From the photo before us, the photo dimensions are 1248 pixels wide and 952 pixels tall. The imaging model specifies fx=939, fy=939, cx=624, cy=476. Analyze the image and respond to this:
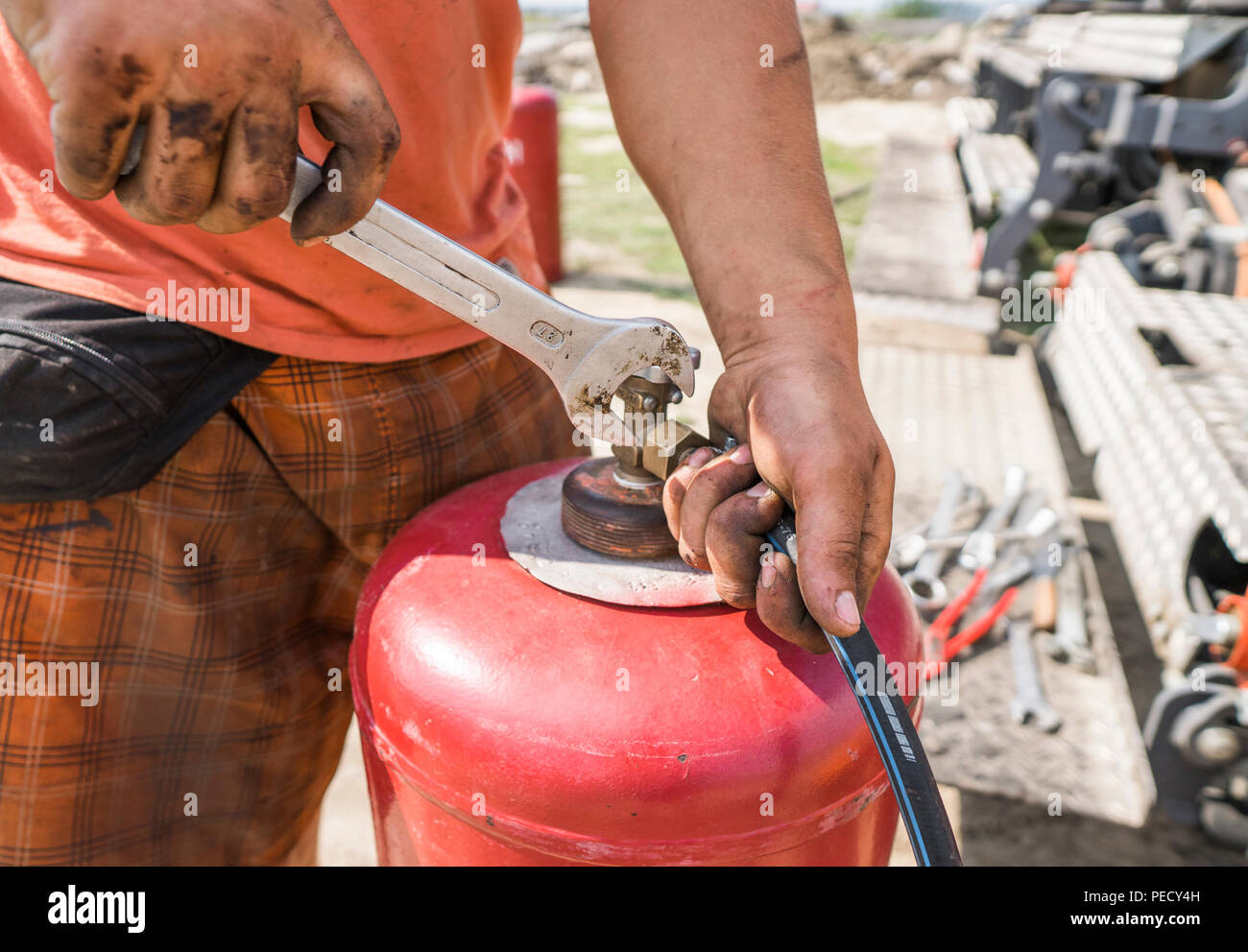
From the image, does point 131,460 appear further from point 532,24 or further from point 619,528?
point 532,24

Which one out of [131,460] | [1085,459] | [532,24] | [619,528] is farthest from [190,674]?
[532,24]

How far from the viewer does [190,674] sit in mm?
1105

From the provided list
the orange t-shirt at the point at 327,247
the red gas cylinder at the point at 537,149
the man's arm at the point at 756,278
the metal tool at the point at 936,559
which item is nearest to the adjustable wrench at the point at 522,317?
the man's arm at the point at 756,278

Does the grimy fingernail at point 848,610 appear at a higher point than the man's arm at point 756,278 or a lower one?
lower

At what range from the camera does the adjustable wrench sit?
0.85 m

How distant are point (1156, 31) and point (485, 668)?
217 inches

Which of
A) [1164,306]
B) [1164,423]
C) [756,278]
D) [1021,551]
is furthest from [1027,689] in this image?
[756,278]

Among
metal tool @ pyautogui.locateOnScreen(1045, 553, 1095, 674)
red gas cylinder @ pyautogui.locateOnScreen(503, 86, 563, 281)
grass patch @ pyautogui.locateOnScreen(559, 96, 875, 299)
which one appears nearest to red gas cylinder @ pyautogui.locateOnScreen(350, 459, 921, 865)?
metal tool @ pyautogui.locateOnScreen(1045, 553, 1095, 674)

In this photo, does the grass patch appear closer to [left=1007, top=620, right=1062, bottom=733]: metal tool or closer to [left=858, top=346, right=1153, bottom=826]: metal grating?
[left=858, top=346, right=1153, bottom=826]: metal grating

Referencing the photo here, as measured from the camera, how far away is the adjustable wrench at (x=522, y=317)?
85 cm

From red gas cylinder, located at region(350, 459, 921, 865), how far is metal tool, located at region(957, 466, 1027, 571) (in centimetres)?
181

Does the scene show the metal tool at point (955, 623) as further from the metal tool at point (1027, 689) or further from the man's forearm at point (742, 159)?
the man's forearm at point (742, 159)

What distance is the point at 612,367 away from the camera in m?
0.95

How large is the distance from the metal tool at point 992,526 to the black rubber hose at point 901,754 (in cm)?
201
